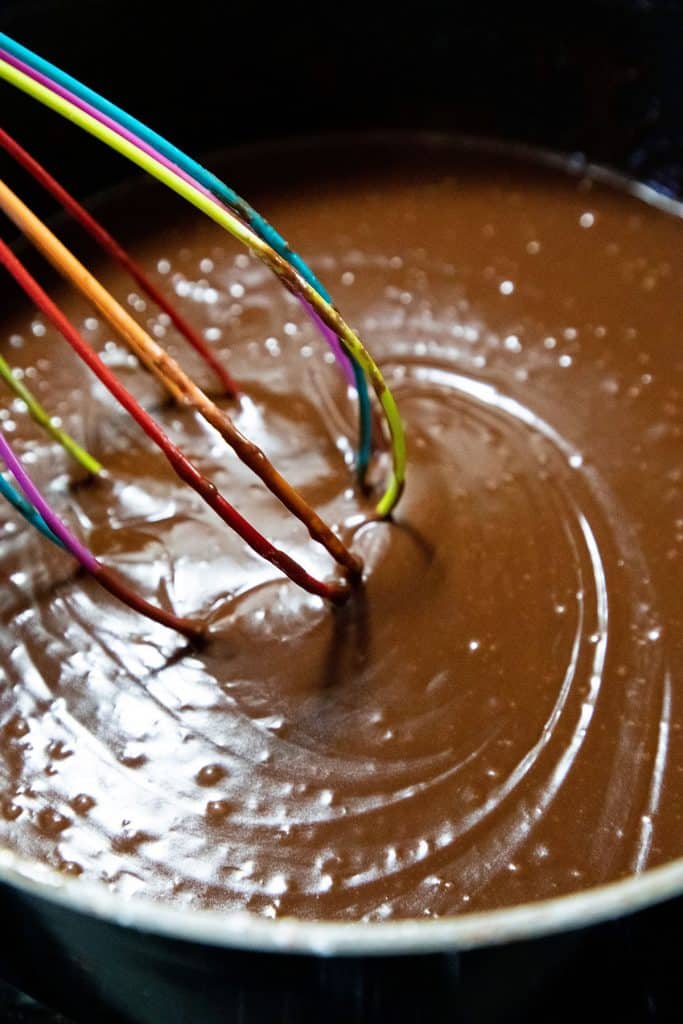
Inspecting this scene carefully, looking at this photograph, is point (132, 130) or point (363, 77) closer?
point (132, 130)

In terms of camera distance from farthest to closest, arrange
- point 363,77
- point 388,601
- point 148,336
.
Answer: point 363,77 < point 388,601 < point 148,336

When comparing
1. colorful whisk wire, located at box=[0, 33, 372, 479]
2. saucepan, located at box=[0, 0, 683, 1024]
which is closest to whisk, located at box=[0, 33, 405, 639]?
colorful whisk wire, located at box=[0, 33, 372, 479]

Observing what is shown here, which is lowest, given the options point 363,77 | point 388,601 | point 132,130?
point 388,601

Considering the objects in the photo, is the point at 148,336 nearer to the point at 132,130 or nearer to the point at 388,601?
the point at 132,130

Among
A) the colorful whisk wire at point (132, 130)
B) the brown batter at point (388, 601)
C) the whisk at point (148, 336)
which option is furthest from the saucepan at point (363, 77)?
the colorful whisk wire at point (132, 130)

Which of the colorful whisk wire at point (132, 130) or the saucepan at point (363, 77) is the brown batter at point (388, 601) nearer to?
the saucepan at point (363, 77)

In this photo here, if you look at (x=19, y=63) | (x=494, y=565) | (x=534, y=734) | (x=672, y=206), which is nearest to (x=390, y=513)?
(x=494, y=565)

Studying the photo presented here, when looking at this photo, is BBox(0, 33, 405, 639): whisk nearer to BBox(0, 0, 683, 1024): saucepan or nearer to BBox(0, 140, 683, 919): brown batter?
BBox(0, 140, 683, 919): brown batter

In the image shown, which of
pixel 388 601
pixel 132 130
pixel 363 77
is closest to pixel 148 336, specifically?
pixel 132 130

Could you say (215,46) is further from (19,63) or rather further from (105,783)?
(105,783)
